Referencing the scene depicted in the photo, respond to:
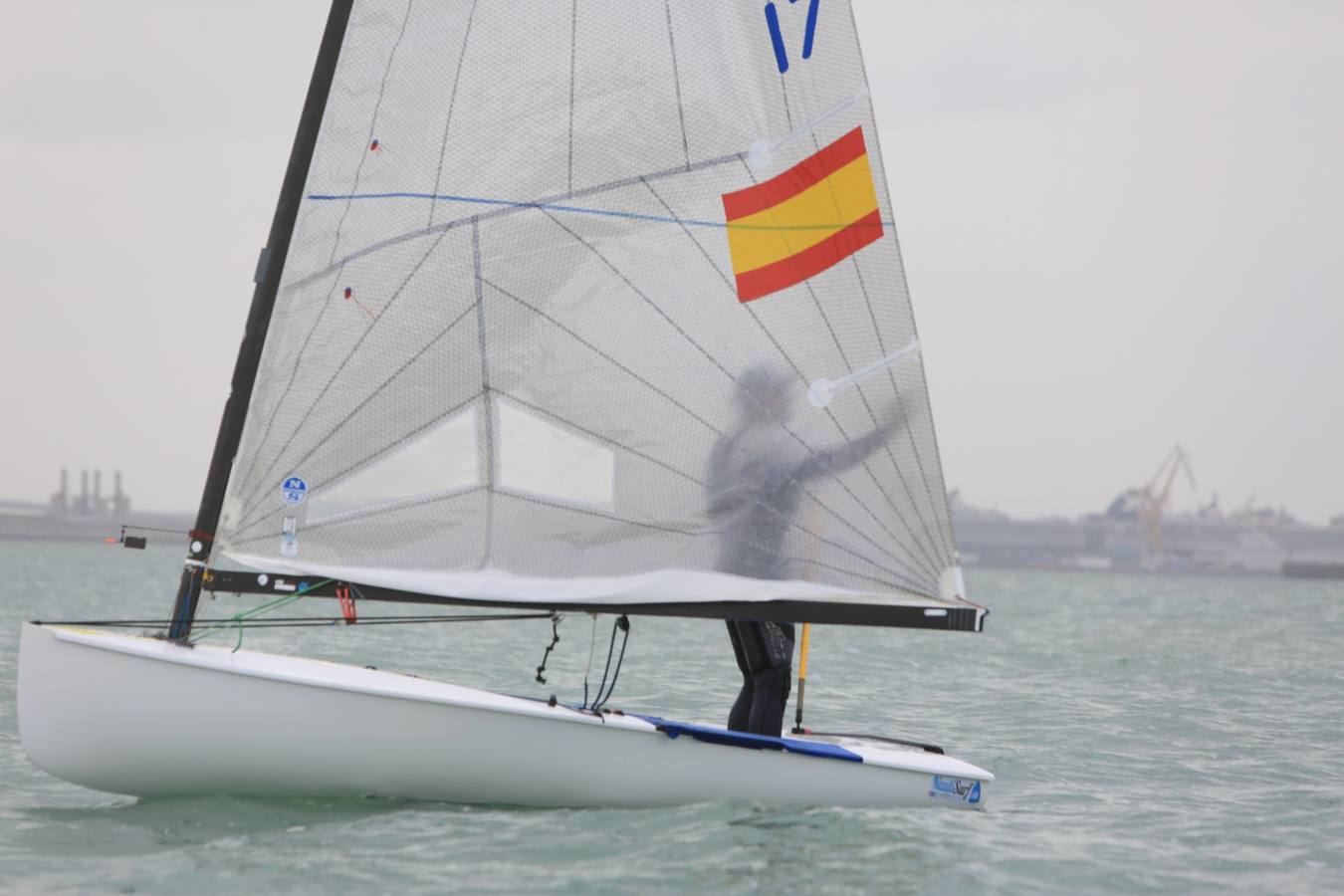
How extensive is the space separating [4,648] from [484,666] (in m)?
4.18

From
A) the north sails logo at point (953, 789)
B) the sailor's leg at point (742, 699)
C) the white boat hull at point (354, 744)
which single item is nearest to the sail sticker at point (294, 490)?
the white boat hull at point (354, 744)

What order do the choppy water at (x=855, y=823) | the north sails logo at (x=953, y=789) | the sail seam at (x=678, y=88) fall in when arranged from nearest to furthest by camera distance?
the choppy water at (x=855, y=823) < the sail seam at (x=678, y=88) < the north sails logo at (x=953, y=789)

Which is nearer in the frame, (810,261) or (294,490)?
(294,490)

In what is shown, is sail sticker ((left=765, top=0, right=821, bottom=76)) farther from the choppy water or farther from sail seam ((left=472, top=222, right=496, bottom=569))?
the choppy water

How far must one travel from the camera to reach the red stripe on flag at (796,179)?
688 cm

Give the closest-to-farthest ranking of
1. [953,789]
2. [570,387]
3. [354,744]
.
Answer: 1. [354,744]
2. [570,387]
3. [953,789]

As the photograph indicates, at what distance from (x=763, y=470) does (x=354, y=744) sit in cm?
200

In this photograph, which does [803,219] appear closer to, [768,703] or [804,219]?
[804,219]

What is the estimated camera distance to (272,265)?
670 cm

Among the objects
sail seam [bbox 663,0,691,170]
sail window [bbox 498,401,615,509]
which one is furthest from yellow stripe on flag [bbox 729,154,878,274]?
sail window [bbox 498,401,615,509]

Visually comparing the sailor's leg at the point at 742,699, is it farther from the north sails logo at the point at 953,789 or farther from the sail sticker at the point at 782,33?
the sail sticker at the point at 782,33

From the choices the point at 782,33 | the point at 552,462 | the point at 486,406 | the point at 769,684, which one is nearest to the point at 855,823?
the point at 769,684

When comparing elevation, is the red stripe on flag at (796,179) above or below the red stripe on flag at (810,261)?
above

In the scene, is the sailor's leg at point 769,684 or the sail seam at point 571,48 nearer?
the sail seam at point 571,48
